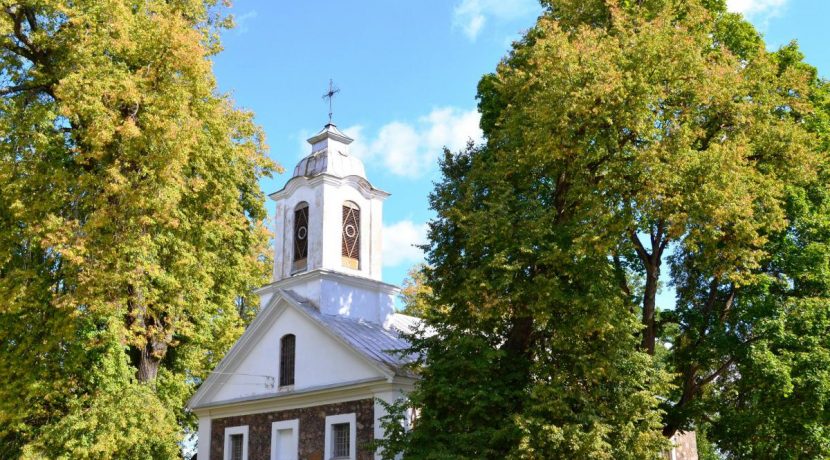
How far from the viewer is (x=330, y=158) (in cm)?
2389

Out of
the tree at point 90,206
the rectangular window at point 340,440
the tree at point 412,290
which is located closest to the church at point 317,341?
the rectangular window at point 340,440

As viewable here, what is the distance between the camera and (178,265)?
66.8 feet

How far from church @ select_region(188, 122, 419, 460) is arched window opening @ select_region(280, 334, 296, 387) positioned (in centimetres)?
3

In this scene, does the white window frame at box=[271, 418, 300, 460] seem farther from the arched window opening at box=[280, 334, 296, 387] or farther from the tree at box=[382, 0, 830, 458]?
Result: the tree at box=[382, 0, 830, 458]

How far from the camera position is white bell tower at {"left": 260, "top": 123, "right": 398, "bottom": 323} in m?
22.7

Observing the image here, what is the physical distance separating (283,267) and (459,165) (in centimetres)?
724

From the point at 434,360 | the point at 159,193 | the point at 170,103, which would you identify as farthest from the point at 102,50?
the point at 434,360

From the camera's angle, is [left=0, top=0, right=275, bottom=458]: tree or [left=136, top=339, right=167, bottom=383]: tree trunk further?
[left=136, top=339, right=167, bottom=383]: tree trunk

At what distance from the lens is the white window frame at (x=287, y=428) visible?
68.2ft

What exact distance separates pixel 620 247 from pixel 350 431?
26.4 ft

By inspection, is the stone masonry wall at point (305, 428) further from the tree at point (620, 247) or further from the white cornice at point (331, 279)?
the white cornice at point (331, 279)

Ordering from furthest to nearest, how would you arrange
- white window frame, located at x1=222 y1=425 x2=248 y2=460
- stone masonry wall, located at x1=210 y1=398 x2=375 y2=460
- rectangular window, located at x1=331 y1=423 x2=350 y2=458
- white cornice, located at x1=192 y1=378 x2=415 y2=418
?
1. white window frame, located at x1=222 y1=425 x2=248 y2=460
2. rectangular window, located at x1=331 y1=423 x2=350 y2=458
3. stone masonry wall, located at x1=210 y1=398 x2=375 y2=460
4. white cornice, located at x1=192 y1=378 x2=415 y2=418

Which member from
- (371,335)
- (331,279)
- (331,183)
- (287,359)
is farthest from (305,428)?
(331,183)

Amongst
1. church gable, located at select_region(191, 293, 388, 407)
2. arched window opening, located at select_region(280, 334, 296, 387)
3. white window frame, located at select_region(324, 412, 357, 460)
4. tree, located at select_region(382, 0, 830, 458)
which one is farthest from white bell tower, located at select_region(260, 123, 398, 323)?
tree, located at select_region(382, 0, 830, 458)
